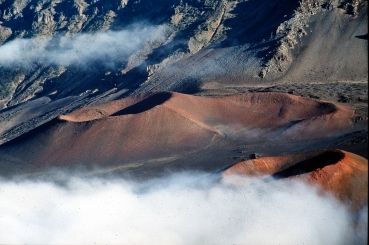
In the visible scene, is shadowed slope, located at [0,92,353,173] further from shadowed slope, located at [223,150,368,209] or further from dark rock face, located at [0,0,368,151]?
shadowed slope, located at [223,150,368,209]

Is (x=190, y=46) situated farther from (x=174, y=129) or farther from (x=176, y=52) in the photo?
(x=174, y=129)

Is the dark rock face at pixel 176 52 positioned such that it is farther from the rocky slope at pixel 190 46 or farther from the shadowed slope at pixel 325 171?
the shadowed slope at pixel 325 171

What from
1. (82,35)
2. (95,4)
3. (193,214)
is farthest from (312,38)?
(95,4)

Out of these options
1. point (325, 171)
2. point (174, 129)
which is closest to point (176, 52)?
point (174, 129)

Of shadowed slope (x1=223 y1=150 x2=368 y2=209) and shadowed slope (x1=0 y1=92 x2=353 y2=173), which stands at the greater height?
shadowed slope (x1=223 y1=150 x2=368 y2=209)

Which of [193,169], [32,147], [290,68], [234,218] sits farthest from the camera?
[290,68]

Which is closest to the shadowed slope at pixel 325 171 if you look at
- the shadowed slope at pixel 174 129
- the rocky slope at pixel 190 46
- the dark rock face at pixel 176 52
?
the shadowed slope at pixel 174 129

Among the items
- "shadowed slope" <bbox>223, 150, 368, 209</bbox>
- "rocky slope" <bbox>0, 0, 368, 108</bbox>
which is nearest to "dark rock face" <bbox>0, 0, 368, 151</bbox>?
"rocky slope" <bbox>0, 0, 368, 108</bbox>

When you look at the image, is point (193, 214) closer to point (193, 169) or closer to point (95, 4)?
point (193, 169)
